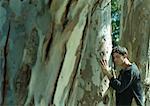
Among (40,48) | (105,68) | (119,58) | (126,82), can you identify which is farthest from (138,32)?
(40,48)

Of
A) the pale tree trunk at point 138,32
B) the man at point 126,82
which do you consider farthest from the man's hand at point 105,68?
the pale tree trunk at point 138,32

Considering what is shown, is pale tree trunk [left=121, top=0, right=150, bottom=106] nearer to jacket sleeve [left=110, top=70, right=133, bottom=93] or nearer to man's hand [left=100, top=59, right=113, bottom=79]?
jacket sleeve [left=110, top=70, right=133, bottom=93]

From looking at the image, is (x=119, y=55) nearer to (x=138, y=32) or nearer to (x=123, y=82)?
(x=123, y=82)

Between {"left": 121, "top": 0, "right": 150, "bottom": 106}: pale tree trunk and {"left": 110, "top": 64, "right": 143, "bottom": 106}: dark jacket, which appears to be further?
{"left": 121, "top": 0, "right": 150, "bottom": 106}: pale tree trunk

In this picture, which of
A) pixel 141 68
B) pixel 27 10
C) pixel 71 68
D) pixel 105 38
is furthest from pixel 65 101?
pixel 141 68

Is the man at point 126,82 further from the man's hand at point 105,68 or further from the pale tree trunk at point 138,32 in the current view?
the pale tree trunk at point 138,32

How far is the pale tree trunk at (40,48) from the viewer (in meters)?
2.43

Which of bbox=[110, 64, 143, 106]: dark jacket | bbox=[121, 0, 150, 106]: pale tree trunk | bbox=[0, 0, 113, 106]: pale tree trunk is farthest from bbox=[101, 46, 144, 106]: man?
bbox=[121, 0, 150, 106]: pale tree trunk

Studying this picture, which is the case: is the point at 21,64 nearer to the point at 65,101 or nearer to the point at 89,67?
the point at 65,101

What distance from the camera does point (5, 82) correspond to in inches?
95.9

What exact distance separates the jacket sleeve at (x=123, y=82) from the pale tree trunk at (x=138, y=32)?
252 centimetres

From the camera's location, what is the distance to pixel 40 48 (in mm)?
2457

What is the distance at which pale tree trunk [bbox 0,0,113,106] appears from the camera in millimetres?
2432

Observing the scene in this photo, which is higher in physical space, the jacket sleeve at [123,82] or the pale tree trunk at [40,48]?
the pale tree trunk at [40,48]
